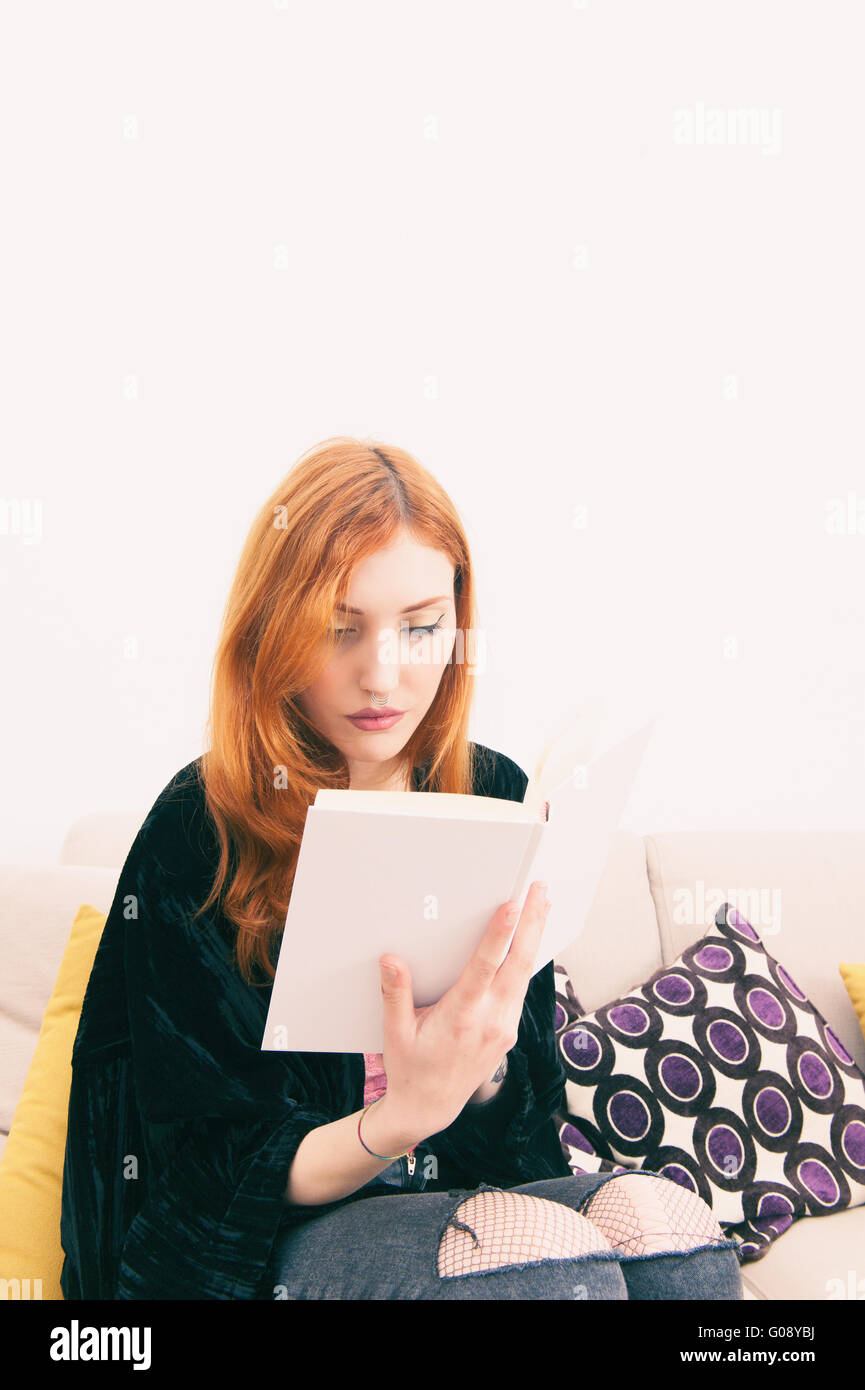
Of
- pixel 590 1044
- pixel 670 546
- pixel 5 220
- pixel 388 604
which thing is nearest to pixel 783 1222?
pixel 590 1044

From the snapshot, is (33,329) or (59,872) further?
(33,329)

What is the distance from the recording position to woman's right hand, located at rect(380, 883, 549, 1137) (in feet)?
2.65

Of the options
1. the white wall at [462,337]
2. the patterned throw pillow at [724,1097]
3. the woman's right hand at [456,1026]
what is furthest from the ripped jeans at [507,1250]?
the white wall at [462,337]

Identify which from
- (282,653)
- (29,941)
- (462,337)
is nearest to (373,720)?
(282,653)

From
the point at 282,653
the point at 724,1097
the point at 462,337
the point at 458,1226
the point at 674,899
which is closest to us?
the point at 458,1226

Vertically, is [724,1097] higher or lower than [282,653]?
lower

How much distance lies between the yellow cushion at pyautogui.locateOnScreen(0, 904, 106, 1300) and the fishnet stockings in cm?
51

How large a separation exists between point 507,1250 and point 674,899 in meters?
1.04

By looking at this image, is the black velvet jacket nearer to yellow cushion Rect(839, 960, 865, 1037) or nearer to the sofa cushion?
the sofa cushion

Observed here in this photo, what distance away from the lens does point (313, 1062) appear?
1042 millimetres

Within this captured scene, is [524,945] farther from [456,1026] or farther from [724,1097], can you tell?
[724,1097]

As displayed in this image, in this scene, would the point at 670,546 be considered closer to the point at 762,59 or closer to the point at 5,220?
the point at 762,59
